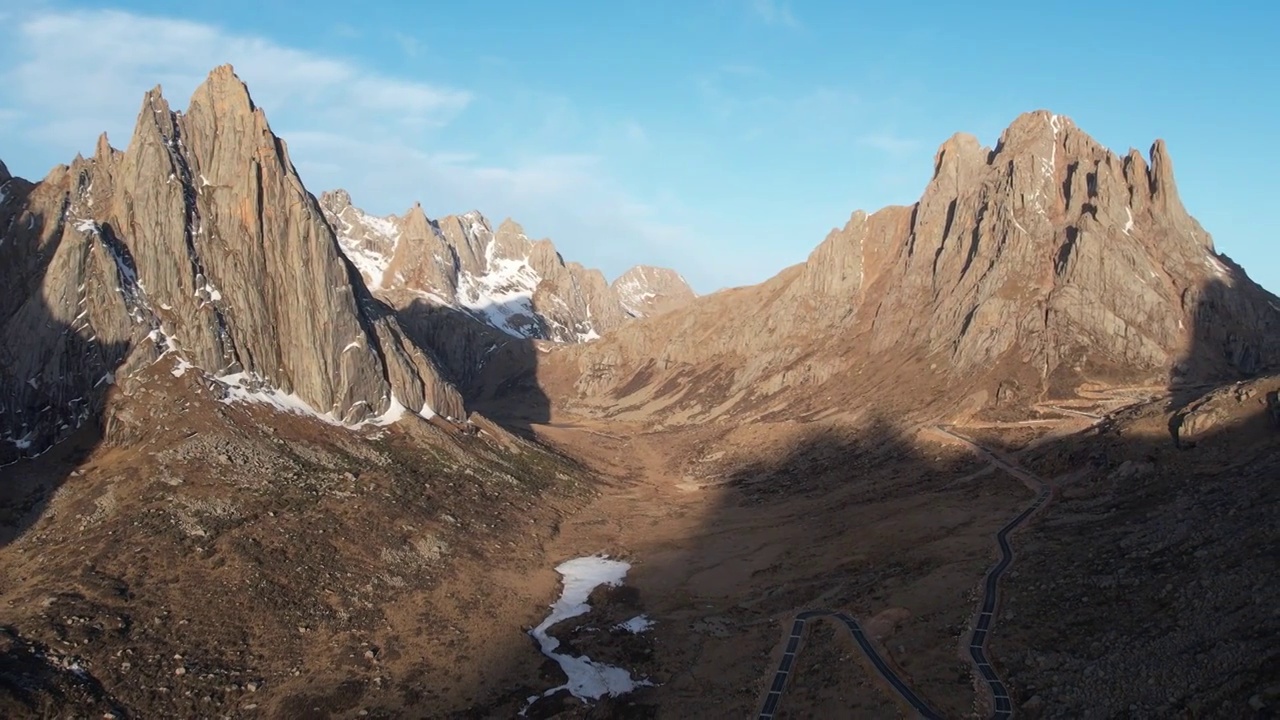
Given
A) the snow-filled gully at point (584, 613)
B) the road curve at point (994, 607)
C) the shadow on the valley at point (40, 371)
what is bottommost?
the snow-filled gully at point (584, 613)

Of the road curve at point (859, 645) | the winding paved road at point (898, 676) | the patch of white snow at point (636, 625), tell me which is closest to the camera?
the winding paved road at point (898, 676)

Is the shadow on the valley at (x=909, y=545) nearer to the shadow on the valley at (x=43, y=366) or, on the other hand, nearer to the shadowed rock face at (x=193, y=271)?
the shadow on the valley at (x=43, y=366)

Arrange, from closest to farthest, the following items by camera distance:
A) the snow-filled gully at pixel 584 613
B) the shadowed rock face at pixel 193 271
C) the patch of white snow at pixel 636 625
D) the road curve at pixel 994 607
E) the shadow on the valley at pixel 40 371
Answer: the road curve at pixel 994 607 → the snow-filled gully at pixel 584 613 → the patch of white snow at pixel 636 625 → the shadow on the valley at pixel 40 371 → the shadowed rock face at pixel 193 271

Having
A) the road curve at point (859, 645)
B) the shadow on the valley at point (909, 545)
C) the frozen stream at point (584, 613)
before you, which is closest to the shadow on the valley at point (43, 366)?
the frozen stream at point (584, 613)

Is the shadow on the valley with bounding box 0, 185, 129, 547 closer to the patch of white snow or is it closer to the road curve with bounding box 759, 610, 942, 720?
the patch of white snow

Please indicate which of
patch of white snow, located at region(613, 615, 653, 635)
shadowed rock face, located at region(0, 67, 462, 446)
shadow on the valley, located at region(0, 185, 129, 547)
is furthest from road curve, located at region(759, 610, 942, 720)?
shadowed rock face, located at region(0, 67, 462, 446)

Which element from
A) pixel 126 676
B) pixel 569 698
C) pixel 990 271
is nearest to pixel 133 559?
pixel 126 676

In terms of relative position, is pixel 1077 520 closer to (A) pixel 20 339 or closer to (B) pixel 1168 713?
(B) pixel 1168 713

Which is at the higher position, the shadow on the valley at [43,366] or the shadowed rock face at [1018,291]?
the shadowed rock face at [1018,291]
